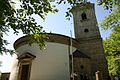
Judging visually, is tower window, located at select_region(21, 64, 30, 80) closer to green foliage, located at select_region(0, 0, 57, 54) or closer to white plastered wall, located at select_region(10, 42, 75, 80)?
white plastered wall, located at select_region(10, 42, 75, 80)

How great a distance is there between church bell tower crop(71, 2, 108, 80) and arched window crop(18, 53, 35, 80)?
28.3ft

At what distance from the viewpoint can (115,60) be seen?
1938cm

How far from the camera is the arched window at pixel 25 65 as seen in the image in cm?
2107

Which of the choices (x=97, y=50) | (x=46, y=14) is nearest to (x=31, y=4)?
(x=46, y=14)

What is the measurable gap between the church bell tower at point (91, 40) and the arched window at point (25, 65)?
28.3ft

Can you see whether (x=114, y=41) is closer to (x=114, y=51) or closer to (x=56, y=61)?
(x=114, y=51)

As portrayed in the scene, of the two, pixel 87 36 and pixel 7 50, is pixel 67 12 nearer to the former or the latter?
pixel 7 50

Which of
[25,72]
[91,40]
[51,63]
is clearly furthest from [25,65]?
[91,40]

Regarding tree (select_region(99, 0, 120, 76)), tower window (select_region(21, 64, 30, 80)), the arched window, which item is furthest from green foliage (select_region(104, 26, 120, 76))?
tower window (select_region(21, 64, 30, 80))

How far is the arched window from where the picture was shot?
21072mm

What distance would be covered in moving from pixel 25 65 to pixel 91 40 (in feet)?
38.9

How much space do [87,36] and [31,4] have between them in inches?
838

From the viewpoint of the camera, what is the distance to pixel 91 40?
27062mm

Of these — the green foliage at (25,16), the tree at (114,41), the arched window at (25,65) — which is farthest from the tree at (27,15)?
the arched window at (25,65)
